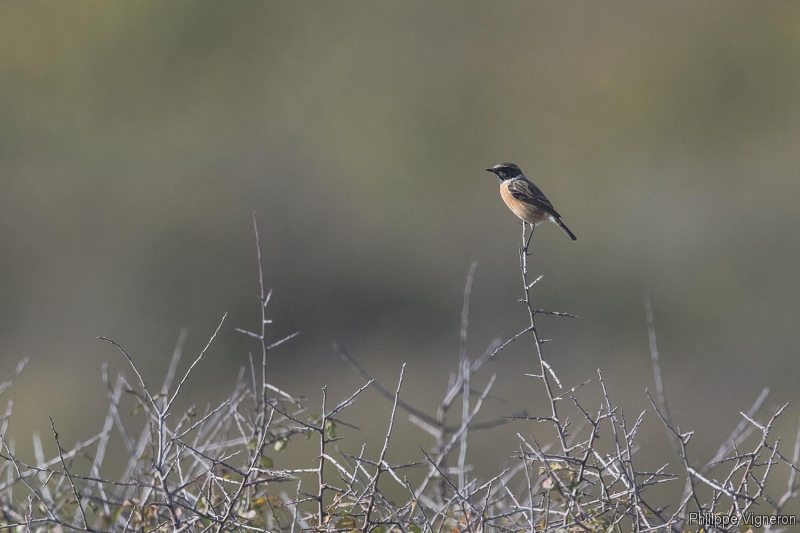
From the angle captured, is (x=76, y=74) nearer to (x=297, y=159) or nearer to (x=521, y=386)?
(x=297, y=159)

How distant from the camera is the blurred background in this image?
1750 centimetres

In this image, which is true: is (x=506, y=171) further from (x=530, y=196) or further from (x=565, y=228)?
(x=565, y=228)

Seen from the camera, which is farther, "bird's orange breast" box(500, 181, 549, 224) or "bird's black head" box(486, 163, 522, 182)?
"bird's black head" box(486, 163, 522, 182)

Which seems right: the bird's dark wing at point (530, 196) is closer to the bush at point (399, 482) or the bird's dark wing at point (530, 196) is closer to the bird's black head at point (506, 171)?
the bird's black head at point (506, 171)

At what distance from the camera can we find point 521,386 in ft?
54.0

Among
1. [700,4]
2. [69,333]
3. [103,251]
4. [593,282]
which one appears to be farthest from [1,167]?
[700,4]

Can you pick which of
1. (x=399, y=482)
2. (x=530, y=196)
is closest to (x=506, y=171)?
(x=530, y=196)

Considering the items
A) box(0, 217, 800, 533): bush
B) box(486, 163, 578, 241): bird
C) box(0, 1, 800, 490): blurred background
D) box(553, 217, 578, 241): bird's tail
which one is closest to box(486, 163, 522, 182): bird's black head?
box(486, 163, 578, 241): bird

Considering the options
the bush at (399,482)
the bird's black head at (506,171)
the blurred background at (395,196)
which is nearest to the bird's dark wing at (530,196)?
the bird's black head at (506,171)

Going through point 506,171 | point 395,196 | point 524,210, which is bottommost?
point 395,196

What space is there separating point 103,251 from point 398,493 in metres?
9.50

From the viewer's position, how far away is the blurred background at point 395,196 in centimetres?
1750

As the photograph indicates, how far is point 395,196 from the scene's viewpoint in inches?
892

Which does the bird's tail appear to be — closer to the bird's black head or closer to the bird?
the bird
